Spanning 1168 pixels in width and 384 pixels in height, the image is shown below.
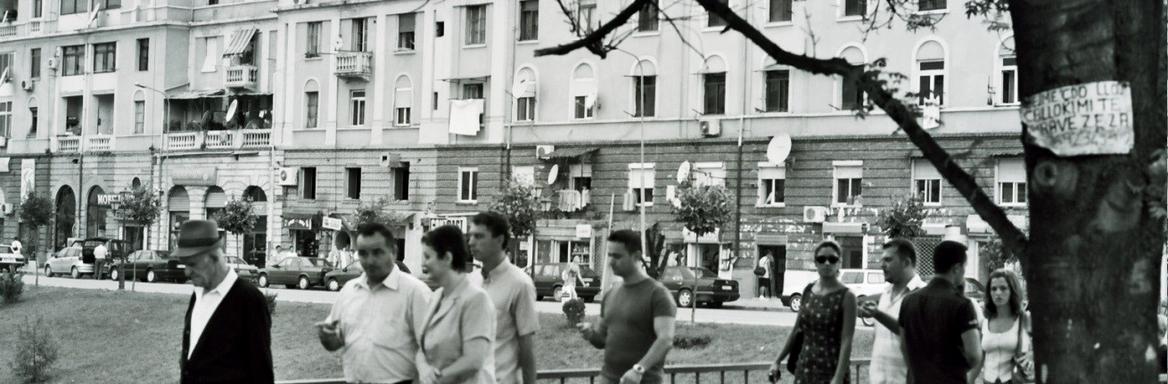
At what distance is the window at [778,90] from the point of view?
159 ft

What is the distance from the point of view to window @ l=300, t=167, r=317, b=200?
60.8 metres

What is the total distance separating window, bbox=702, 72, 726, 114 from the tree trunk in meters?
44.7

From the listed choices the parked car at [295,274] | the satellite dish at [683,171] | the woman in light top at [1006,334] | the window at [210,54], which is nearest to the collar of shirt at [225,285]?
the woman in light top at [1006,334]

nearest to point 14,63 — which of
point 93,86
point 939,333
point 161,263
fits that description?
point 93,86

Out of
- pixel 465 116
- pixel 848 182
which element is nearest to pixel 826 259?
pixel 848 182

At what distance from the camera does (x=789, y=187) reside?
48219mm

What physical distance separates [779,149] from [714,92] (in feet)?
11.4

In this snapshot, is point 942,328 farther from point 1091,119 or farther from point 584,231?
point 584,231

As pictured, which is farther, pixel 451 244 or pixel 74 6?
pixel 74 6

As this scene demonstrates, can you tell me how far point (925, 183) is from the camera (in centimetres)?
4562

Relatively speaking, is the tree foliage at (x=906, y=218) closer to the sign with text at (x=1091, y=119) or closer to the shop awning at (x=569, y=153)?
the shop awning at (x=569, y=153)

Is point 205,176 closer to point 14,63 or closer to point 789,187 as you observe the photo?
point 14,63

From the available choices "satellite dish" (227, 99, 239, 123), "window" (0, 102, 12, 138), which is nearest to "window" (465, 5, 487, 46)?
"satellite dish" (227, 99, 239, 123)

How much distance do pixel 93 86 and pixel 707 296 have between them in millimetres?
35264
